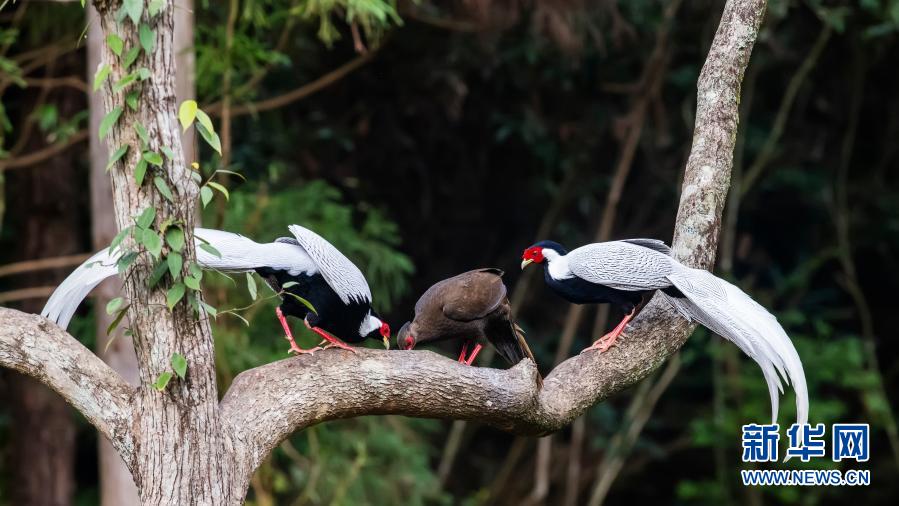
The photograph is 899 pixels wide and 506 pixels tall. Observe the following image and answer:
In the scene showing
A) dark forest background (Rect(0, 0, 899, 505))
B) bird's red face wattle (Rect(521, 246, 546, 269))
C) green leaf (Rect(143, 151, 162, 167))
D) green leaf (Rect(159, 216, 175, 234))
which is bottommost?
green leaf (Rect(159, 216, 175, 234))

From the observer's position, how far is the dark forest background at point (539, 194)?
5902mm

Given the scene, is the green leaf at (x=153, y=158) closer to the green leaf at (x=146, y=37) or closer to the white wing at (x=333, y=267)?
the green leaf at (x=146, y=37)

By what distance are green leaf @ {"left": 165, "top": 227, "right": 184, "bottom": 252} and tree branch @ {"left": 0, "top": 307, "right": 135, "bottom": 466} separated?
0.36 metres

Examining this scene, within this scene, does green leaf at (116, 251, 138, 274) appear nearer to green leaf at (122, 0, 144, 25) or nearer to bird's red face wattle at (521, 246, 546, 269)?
green leaf at (122, 0, 144, 25)

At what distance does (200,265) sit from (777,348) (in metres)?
1.42

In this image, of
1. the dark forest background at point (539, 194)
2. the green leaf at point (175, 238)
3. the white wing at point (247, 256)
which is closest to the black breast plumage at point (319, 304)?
the white wing at point (247, 256)

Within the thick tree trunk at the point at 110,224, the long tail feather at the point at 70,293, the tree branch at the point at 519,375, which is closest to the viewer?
the tree branch at the point at 519,375

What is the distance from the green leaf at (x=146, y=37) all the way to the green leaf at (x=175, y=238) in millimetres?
381

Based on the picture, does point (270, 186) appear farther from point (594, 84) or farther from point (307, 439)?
point (594, 84)

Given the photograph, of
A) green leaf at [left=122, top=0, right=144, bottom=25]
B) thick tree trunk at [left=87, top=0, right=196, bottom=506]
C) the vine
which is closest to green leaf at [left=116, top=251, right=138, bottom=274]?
the vine

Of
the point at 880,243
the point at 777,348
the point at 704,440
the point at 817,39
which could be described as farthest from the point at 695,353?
the point at 777,348

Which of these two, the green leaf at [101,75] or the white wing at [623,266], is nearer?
the green leaf at [101,75]

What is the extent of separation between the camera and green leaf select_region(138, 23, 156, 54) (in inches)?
94.7

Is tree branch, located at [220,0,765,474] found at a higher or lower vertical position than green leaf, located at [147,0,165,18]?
lower
